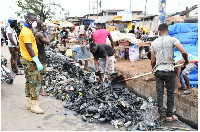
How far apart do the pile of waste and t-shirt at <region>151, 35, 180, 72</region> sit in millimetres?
1165

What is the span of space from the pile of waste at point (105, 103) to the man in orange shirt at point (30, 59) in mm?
890

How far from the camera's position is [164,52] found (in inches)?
148

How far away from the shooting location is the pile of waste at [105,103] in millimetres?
3960

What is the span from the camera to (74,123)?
12.7 ft

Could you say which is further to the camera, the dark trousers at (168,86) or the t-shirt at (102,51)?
the t-shirt at (102,51)

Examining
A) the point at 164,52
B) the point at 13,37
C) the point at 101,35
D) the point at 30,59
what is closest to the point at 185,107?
the point at 164,52

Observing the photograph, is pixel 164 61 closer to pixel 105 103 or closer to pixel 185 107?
pixel 185 107

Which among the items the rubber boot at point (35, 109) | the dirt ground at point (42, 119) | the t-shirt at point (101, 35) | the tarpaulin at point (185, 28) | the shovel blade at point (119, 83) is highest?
the tarpaulin at point (185, 28)

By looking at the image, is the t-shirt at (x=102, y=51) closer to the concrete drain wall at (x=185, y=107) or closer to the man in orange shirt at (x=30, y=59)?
the concrete drain wall at (x=185, y=107)

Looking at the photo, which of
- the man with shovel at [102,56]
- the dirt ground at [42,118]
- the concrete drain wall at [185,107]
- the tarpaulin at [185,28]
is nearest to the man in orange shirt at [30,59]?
the dirt ground at [42,118]

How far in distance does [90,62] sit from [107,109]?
17.6 feet

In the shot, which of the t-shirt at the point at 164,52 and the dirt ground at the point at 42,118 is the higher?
the t-shirt at the point at 164,52

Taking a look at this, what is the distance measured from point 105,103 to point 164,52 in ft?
5.74

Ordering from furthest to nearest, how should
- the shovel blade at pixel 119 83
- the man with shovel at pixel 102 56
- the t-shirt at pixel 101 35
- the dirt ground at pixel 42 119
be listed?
the t-shirt at pixel 101 35 < the man with shovel at pixel 102 56 < the shovel blade at pixel 119 83 < the dirt ground at pixel 42 119
